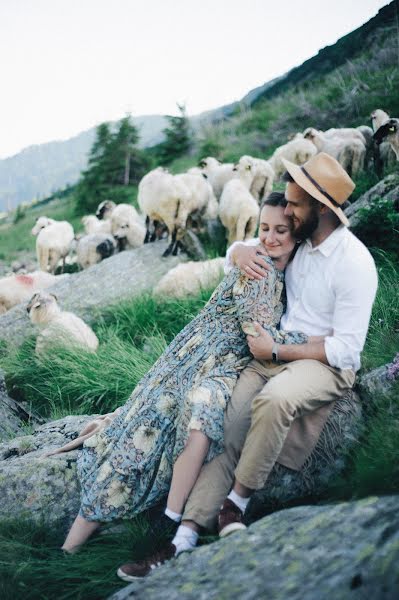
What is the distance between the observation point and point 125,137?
28062mm

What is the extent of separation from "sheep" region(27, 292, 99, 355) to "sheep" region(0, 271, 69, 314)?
8.63 ft

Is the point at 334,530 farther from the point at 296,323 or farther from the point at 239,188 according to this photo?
the point at 239,188

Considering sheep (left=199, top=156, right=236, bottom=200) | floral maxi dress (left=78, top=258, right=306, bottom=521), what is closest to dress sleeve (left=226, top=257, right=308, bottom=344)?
floral maxi dress (left=78, top=258, right=306, bottom=521)

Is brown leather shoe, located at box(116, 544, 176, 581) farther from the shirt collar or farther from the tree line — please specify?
the tree line

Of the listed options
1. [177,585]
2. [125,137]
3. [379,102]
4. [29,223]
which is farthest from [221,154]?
[177,585]

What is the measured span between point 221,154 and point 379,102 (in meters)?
6.60

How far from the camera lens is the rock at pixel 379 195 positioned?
6258mm

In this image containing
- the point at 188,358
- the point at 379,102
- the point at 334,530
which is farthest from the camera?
the point at 379,102

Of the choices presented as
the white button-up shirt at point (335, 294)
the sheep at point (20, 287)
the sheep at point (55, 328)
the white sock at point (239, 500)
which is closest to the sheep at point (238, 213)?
the sheep at point (20, 287)

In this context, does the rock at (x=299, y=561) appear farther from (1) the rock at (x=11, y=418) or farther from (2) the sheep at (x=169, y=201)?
(2) the sheep at (x=169, y=201)

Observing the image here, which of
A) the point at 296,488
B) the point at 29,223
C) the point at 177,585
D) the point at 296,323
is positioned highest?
the point at 29,223

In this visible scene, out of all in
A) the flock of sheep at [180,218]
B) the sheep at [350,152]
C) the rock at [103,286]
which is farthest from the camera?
the sheep at [350,152]

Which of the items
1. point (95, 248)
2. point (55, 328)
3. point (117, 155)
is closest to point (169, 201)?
point (95, 248)

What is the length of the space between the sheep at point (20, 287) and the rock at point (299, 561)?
8245 mm
